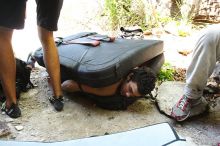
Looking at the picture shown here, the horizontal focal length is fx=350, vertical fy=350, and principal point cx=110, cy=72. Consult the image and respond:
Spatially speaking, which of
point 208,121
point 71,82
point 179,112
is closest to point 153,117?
point 179,112

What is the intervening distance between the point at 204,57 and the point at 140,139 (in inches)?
38.8

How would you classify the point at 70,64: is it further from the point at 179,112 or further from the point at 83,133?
the point at 179,112

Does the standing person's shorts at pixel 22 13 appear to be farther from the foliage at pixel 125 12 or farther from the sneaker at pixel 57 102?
the foliage at pixel 125 12

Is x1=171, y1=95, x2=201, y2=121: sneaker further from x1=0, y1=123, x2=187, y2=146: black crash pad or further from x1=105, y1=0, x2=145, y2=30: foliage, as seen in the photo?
x1=105, y1=0, x2=145, y2=30: foliage

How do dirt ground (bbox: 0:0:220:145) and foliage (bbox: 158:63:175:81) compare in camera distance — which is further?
foliage (bbox: 158:63:175:81)

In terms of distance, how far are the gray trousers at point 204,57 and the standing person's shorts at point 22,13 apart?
3.03 ft

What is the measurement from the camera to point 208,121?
2.37 metres

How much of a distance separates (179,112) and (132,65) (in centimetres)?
45

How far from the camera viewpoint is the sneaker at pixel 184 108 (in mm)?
2312

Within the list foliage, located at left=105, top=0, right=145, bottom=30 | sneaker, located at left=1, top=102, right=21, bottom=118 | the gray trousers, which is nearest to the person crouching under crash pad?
the gray trousers

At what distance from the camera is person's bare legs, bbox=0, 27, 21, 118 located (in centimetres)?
212

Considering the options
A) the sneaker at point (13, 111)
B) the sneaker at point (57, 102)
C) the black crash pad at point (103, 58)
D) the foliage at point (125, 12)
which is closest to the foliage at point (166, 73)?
the black crash pad at point (103, 58)

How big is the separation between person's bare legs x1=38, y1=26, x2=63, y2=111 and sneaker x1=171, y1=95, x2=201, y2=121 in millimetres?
793

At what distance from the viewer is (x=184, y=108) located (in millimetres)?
2322
